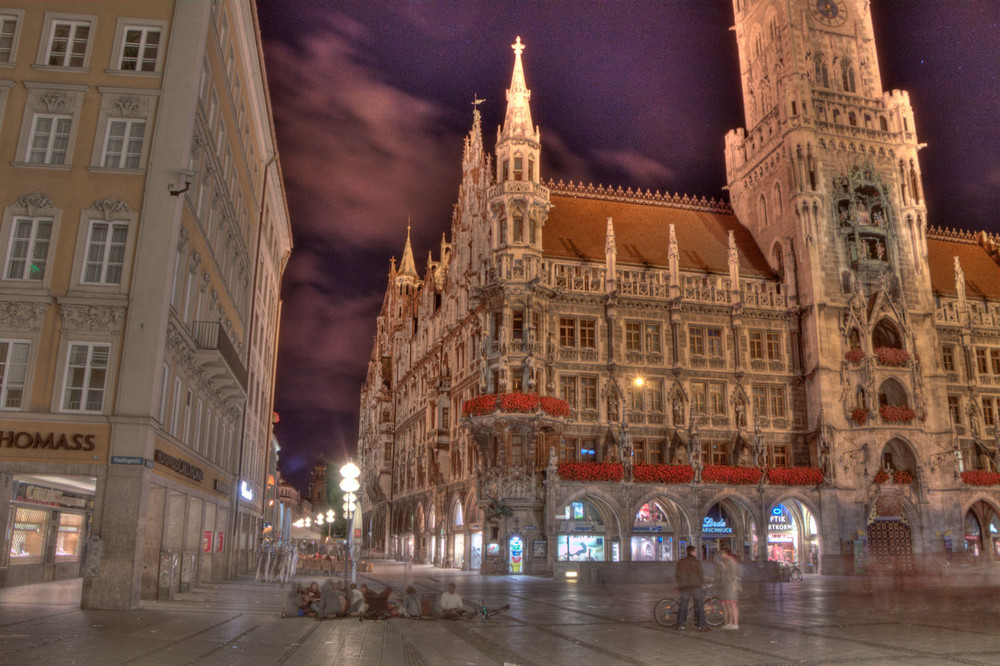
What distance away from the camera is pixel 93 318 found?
963 inches

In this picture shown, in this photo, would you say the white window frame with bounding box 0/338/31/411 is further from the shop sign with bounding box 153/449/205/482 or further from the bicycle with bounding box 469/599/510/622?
the bicycle with bounding box 469/599/510/622

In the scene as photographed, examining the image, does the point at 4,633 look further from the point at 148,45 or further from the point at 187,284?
the point at 148,45

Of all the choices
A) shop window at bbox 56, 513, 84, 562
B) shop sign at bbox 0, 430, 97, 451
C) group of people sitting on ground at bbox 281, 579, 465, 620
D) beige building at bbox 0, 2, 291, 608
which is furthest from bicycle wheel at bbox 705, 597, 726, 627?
shop window at bbox 56, 513, 84, 562

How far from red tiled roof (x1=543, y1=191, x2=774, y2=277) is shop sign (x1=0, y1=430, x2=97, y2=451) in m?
35.8

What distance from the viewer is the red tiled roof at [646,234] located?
5700cm

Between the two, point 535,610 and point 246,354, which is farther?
point 246,354

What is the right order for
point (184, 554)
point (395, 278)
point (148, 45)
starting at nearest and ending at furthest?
point (148, 45), point (184, 554), point (395, 278)

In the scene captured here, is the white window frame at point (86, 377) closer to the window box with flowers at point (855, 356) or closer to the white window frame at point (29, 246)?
the white window frame at point (29, 246)

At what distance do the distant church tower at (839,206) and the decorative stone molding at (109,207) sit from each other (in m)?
43.7

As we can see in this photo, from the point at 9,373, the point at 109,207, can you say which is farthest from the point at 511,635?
the point at 109,207

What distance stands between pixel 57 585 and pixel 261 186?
2503cm

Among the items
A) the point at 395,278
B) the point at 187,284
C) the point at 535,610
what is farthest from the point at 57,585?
the point at 395,278

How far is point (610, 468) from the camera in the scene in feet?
161

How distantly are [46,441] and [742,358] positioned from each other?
4289 cm
